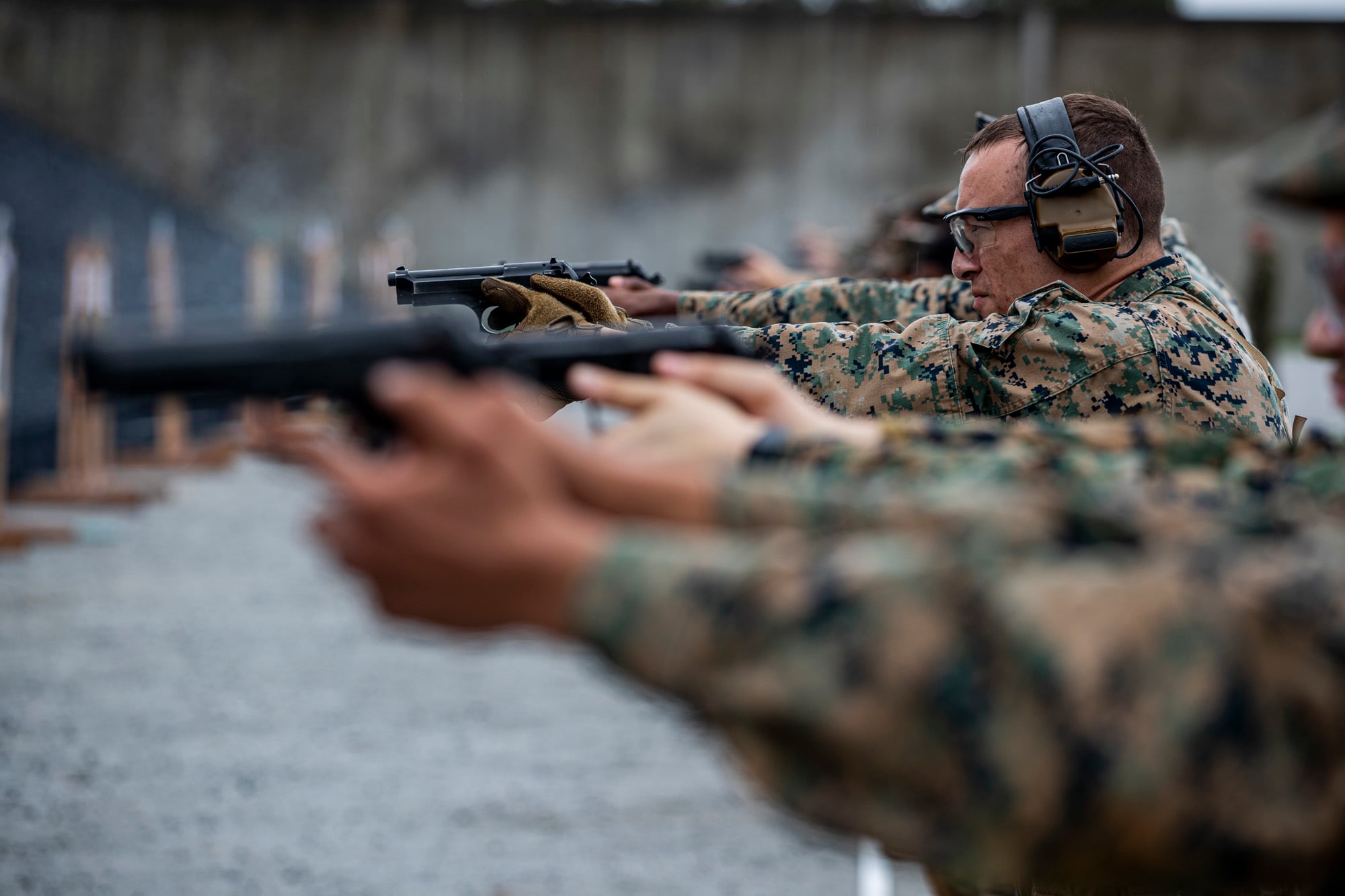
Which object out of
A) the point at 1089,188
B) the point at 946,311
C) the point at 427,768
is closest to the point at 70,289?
the point at 427,768

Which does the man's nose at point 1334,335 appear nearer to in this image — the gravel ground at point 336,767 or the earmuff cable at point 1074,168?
the earmuff cable at point 1074,168

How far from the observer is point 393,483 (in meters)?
1.04

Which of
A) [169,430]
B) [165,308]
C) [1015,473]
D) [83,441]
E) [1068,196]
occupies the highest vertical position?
[1068,196]

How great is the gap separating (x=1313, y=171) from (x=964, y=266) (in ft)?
4.26

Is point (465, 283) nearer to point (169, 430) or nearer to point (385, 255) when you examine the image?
point (169, 430)

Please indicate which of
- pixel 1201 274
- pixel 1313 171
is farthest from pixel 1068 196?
pixel 1313 171

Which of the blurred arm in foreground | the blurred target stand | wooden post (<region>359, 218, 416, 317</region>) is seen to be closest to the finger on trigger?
the blurred arm in foreground

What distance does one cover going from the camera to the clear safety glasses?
95.7 inches

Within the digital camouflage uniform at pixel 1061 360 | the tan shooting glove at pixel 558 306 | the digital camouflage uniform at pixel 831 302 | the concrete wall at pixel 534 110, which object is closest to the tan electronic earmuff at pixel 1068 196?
the digital camouflage uniform at pixel 1061 360

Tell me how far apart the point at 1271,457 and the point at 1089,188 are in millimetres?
1127

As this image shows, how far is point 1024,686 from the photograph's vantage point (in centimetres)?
97

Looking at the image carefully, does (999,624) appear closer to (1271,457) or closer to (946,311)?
(1271,457)

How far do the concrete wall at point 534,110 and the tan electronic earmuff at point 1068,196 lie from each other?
1369cm

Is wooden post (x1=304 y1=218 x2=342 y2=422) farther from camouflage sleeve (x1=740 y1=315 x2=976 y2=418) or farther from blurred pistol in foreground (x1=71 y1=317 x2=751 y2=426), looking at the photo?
blurred pistol in foreground (x1=71 y1=317 x2=751 y2=426)
